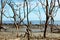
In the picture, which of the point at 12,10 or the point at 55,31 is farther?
the point at 55,31

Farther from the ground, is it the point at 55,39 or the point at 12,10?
the point at 12,10

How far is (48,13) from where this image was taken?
16453 millimetres

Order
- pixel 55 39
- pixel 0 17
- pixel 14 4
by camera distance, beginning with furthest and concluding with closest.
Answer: pixel 0 17 → pixel 55 39 → pixel 14 4

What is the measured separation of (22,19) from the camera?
53.9 feet

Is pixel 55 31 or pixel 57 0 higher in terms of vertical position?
pixel 57 0

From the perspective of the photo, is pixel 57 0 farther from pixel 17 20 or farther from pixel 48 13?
pixel 17 20

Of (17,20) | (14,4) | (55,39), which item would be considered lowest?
(55,39)

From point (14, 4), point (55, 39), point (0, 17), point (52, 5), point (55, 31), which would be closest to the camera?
point (52, 5)

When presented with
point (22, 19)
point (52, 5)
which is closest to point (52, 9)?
point (52, 5)

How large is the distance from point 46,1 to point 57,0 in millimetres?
741

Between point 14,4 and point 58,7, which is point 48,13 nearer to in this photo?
point 58,7

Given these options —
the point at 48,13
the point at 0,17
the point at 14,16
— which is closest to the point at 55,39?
the point at 48,13

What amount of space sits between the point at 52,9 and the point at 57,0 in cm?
66

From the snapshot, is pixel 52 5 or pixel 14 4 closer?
pixel 52 5
